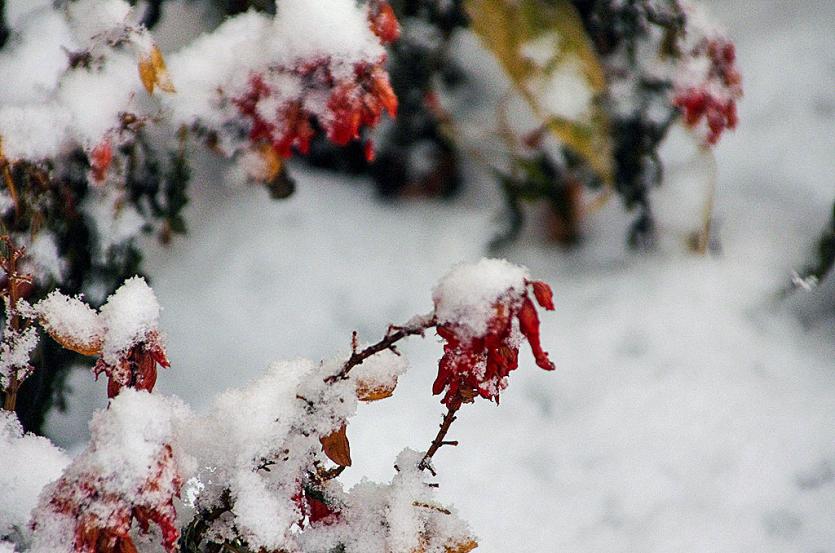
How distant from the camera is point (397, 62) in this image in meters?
1.42

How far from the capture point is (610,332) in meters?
1.24

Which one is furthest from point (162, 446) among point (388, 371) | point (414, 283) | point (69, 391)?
point (414, 283)

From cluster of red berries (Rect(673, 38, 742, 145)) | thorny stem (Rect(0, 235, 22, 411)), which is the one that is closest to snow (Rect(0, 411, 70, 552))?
thorny stem (Rect(0, 235, 22, 411))

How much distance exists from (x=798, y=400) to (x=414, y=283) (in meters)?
0.63

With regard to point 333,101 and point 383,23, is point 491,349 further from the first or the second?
point 383,23

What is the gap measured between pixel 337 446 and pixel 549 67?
0.86 m

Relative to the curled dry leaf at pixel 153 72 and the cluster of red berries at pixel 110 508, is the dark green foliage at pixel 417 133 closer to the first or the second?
the curled dry leaf at pixel 153 72

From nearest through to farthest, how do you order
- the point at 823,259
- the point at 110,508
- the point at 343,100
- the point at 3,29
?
the point at 110,508 → the point at 343,100 → the point at 3,29 → the point at 823,259

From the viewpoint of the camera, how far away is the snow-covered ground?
0.99 metres

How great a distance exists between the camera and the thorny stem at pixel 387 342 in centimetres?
57

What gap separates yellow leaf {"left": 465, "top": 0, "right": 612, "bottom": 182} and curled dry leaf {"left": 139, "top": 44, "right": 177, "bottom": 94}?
0.54 meters

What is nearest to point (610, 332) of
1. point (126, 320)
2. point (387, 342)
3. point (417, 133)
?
point (417, 133)

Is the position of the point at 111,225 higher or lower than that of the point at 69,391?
higher

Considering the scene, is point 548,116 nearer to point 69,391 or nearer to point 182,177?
point 182,177
